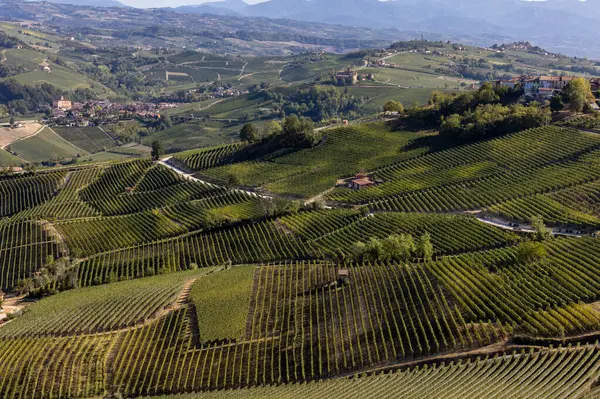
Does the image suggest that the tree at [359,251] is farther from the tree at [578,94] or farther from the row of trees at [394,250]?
the tree at [578,94]

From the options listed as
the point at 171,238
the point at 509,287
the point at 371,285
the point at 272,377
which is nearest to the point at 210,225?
the point at 171,238

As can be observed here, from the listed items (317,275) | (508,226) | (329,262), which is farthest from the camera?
(508,226)

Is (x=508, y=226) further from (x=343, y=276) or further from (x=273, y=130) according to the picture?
(x=273, y=130)

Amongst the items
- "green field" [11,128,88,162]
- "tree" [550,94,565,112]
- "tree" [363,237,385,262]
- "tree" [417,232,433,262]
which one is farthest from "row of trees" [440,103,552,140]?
"green field" [11,128,88,162]

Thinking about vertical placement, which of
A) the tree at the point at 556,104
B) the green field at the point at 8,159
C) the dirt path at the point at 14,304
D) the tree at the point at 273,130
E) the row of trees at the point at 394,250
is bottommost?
the green field at the point at 8,159

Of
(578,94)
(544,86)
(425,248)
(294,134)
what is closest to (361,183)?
(294,134)

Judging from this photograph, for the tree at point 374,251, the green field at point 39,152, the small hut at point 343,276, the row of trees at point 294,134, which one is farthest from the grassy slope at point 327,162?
the green field at point 39,152

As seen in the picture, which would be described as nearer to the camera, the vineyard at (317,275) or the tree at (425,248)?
the vineyard at (317,275)

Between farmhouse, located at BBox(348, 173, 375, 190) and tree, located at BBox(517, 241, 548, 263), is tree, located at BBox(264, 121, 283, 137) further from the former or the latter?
tree, located at BBox(517, 241, 548, 263)
